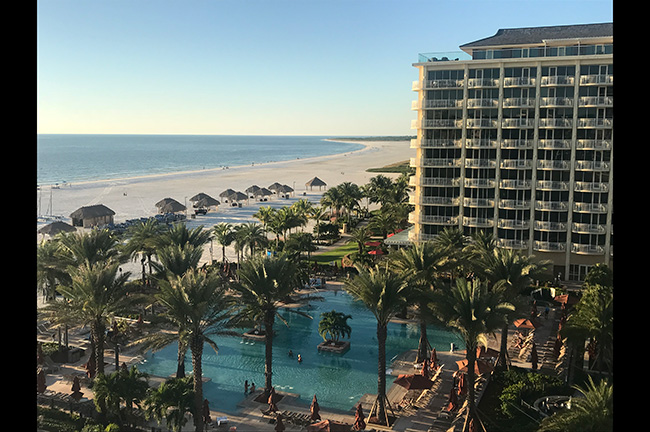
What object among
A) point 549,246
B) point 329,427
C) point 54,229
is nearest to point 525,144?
point 549,246

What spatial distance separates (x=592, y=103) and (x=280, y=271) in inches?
1414

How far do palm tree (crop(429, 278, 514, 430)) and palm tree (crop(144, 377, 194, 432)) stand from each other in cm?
1184

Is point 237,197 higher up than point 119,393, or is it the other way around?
point 237,197

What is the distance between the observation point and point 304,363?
34.6 metres

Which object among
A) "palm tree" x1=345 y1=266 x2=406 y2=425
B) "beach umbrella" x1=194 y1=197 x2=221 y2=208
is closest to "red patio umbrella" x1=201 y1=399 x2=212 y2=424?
"palm tree" x1=345 y1=266 x2=406 y2=425

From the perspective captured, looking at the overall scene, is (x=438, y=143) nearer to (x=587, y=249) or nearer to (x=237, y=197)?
(x=587, y=249)

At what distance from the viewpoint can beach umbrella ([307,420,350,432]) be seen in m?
24.4

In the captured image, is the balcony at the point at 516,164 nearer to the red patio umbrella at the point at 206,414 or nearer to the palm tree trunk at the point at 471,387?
the palm tree trunk at the point at 471,387

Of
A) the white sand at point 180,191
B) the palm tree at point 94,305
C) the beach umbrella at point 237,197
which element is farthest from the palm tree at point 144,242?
the beach umbrella at point 237,197

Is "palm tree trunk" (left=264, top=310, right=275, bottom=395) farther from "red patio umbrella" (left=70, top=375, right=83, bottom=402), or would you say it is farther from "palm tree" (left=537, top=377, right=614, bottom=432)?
"palm tree" (left=537, top=377, right=614, bottom=432)

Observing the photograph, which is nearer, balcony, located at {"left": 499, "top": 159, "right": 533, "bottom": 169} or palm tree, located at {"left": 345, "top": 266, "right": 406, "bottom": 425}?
palm tree, located at {"left": 345, "top": 266, "right": 406, "bottom": 425}

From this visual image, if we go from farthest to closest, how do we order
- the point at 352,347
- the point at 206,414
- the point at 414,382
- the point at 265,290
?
1. the point at 352,347
2. the point at 265,290
3. the point at 414,382
4. the point at 206,414

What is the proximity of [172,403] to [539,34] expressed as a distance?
51630mm

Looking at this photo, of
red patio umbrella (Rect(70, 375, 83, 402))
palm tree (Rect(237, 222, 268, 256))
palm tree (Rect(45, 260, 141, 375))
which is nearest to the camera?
red patio umbrella (Rect(70, 375, 83, 402))
